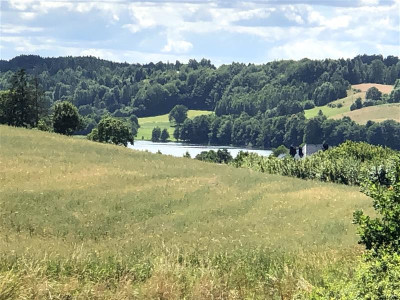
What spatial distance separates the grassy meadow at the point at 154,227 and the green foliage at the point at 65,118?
39311mm

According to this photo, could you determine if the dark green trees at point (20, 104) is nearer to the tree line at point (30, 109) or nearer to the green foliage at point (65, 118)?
the tree line at point (30, 109)

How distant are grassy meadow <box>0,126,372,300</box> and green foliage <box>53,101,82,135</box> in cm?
3931

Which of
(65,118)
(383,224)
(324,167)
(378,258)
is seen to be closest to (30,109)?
(65,118)

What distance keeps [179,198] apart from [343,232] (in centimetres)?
1319

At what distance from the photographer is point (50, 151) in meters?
54.7

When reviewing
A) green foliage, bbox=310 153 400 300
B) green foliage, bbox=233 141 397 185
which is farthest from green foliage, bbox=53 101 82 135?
green foliage, bbox=310 153 400 300

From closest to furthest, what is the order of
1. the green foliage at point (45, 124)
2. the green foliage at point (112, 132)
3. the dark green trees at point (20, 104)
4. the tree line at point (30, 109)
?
1. the green foliage at point (45, 124)
2. the dark green trees at point (20, 104)
3. the tree line at point (30, 109)
4. the green foliage at point (112, 132)

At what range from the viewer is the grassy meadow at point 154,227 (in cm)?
1062

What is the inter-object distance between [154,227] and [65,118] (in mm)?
79390

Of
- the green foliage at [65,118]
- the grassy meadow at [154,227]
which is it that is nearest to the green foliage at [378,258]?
the grassy meadow at [154,227]

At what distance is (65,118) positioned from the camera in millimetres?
106562

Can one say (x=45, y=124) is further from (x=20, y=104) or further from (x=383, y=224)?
(x=383, y=224)

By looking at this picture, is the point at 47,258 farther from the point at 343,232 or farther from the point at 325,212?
the point at 325,212

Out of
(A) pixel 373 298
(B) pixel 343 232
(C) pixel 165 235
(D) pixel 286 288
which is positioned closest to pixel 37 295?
(D) pixel 286 288
